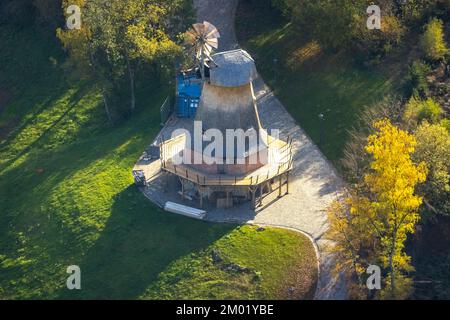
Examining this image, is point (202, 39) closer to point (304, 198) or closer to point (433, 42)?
point (304, 198)

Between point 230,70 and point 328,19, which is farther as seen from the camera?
point 328,19

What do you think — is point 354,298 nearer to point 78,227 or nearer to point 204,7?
point 78,227

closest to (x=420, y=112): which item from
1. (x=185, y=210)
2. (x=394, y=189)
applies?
(x=394, y=189)

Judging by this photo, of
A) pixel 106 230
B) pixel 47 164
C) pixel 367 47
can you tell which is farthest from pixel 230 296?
pixel 367 47

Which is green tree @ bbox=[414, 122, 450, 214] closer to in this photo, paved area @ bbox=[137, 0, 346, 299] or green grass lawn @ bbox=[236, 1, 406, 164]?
paved area @ bbox=[137, 0, 346, 299]

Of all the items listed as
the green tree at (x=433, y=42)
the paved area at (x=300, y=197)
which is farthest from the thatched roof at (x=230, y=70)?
the green tree at (x=433, y=42)
